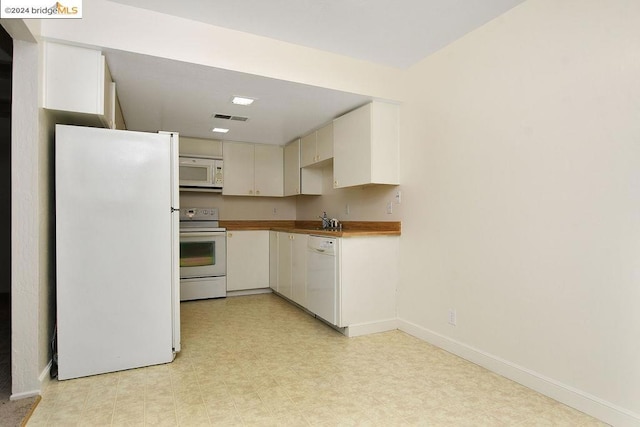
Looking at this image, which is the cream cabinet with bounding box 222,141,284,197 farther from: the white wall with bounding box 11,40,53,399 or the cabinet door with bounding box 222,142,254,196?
the white wall with bounding box 11,40,53,399

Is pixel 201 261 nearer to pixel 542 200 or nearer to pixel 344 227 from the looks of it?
pixel 344 227

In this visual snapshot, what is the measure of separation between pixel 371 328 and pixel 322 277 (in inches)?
25.1

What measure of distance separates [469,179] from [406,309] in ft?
4.33

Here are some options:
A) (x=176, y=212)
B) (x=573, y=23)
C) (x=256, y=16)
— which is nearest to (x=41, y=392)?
(x=176, y=212)

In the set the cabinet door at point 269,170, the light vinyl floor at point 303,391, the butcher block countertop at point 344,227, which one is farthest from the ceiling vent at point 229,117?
the light vinyl floor at point 303,391

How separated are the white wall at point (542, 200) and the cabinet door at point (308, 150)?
1.63 m

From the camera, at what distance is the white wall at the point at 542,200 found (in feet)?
5.71

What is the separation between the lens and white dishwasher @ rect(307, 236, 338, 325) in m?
3.10

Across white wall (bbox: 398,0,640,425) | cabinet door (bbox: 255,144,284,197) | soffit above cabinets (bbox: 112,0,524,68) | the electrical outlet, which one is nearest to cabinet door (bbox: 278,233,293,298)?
cabinet door (bbox: 255,144,284,197)

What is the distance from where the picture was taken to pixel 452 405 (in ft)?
6.25

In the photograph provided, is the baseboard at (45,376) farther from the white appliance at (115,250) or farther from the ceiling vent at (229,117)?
the ceiling vent at (229,117)

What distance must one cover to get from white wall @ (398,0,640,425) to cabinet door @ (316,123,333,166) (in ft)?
3.97

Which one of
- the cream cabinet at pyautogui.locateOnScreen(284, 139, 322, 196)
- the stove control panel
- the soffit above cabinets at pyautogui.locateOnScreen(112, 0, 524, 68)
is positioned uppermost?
the soffit above cabinets at pyautogui.locateOnScreen(112, 0, 524, 68)

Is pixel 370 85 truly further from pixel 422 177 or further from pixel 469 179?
pixel 469 179
